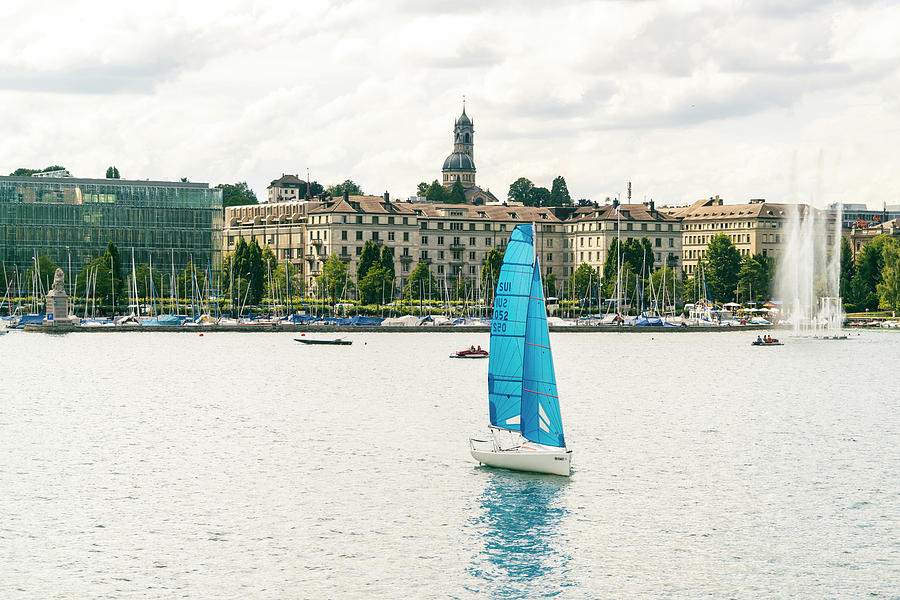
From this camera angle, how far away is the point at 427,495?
47.8m

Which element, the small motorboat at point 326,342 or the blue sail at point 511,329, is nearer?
the blue sail at point 511,329

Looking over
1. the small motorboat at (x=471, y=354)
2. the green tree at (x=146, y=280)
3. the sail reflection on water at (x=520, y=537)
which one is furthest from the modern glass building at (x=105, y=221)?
the sail reflection on water at (x=520, y=537)

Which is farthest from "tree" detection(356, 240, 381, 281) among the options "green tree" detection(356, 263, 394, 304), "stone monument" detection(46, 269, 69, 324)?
"stone monument" detection(46, 269, 69, 324)

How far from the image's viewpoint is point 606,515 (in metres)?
44.4

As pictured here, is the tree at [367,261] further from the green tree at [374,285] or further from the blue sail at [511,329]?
the blue sail at [511,329]

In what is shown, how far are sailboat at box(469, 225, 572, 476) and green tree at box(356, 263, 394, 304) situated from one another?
473 ft

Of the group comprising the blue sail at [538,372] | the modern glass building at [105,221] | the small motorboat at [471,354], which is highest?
the modern glass building at [105,221]

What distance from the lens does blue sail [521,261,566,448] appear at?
153 ft

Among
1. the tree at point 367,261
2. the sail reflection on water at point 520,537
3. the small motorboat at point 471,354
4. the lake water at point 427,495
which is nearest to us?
the sail reflection on water at point 520,537

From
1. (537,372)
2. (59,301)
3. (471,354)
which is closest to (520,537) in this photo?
(537,372)

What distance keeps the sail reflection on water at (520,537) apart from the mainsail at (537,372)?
9.17 feet

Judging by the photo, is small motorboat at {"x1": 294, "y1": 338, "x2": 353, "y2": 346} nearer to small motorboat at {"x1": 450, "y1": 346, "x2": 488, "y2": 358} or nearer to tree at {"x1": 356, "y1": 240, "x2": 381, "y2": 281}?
small motorboat at {"x1": 450, "y1": 346, "x2": 488, "y2": 358}

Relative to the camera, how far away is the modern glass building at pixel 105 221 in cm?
18738

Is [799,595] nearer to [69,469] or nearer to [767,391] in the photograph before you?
[69,469]
